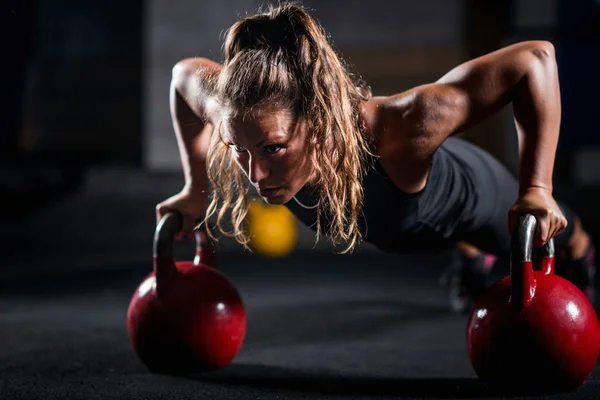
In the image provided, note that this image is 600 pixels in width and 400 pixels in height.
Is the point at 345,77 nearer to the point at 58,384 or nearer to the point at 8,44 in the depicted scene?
the point at 58,384

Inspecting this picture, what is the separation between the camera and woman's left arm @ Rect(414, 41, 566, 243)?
4.42ft

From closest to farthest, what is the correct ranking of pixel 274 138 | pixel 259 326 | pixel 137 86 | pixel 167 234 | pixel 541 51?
1. pixel 274 138
2. pixel 541 51
3. pixel 167 234
4. pixel 259 326
5. pixel 137 86

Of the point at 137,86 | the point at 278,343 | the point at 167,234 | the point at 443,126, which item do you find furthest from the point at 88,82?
the point at 443,126

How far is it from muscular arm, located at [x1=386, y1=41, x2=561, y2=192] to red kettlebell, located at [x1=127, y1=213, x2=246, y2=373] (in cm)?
55

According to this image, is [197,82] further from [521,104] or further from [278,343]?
[278,343]

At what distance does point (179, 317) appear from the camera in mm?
1497

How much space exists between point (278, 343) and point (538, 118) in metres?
0.98

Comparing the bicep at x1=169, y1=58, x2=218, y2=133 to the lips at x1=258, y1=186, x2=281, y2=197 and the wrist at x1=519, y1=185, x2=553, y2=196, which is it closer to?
the lips at x1=258, y1=186, x2=281, y2=197

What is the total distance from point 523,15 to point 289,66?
3825mm

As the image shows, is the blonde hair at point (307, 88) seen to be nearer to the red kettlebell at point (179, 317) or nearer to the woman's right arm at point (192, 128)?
the woman's right arm at point (192, 128)

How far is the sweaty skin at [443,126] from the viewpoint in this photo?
1.29 m

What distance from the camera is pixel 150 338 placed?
59.8 inches

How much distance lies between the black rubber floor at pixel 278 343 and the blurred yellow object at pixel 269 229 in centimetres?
92

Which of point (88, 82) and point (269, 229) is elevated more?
point (88, 82)
